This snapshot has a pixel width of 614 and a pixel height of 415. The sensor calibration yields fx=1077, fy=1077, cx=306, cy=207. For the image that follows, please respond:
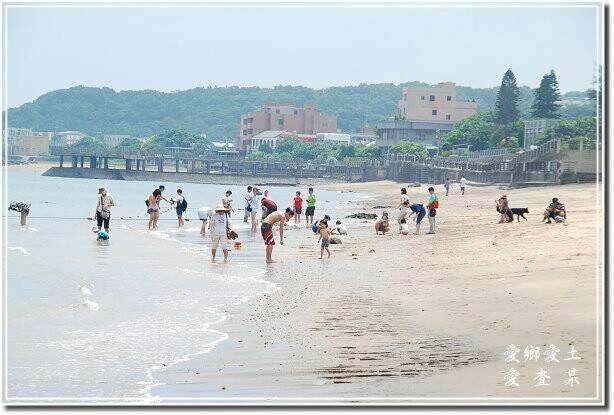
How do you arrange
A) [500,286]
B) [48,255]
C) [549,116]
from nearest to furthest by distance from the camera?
[500,286] < [48,255] < [549,116]

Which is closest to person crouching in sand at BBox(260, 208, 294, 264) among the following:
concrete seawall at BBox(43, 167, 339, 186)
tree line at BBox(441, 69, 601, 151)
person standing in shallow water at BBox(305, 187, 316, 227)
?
person standing in shallow water at BBox(305, 187, 316, 227)

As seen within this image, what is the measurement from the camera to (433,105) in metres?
156

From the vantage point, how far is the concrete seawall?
150 metres

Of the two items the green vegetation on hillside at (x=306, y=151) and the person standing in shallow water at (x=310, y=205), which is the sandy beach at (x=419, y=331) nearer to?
the person standing in shallow water at (x=310, y=205)

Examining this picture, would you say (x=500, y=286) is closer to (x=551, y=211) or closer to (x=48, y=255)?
(x=551, y=211)

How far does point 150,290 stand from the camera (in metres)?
17.6

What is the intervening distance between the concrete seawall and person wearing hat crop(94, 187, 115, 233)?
116 m

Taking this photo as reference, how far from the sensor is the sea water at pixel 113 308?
10.4 metres

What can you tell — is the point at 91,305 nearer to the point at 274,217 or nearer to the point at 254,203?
the point at 274,217

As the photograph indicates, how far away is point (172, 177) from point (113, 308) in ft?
476

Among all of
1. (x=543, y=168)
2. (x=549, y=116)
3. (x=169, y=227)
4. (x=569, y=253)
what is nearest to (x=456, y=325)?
(x=569, y=253)

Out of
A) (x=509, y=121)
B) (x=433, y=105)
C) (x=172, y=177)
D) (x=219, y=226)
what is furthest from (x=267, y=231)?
(x=172, y=177)

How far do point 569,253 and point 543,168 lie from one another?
47.9 m

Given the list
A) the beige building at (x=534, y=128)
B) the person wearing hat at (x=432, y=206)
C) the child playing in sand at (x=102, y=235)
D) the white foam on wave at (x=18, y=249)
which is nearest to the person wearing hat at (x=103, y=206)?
the child playing in sand at (x=102, y=235)
